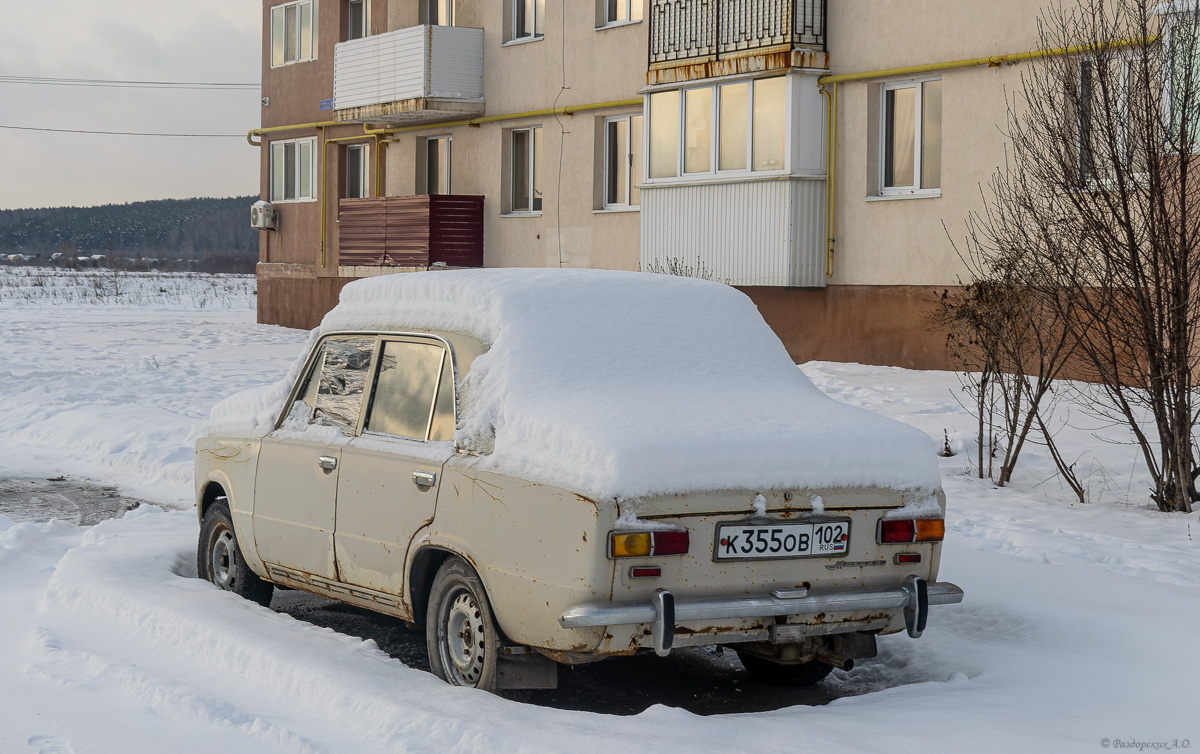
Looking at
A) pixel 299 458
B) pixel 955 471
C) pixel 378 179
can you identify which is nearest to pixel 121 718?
pixel 299 458

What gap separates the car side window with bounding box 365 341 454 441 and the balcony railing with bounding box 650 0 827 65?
14846 millimetres

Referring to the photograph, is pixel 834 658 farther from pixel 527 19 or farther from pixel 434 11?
pixel 434 11

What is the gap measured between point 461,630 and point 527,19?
2163 cm

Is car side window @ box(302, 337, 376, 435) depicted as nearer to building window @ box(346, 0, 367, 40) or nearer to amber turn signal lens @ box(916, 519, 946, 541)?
amber turn signal lens @ box(916, 519, 946, 541)

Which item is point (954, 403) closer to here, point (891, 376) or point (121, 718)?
point (891, 376)

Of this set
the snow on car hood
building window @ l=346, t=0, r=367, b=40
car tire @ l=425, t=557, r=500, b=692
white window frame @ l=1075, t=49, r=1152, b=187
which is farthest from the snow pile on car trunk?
building window @ l=346, t=0, r=367, b=40

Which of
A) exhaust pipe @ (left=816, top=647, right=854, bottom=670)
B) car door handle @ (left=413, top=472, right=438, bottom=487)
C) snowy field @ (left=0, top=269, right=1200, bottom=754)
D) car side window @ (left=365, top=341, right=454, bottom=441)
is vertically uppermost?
car side window @ (left=365, top=341, right=454, bottom=441)

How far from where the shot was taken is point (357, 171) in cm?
3045

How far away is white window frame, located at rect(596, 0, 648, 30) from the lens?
22.8 metres

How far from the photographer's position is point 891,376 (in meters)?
17.8

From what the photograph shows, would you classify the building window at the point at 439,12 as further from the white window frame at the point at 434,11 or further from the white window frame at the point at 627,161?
the white window frame at the point at 627,161

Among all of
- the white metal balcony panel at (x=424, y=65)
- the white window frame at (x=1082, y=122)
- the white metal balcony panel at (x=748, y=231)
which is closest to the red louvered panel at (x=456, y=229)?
the white metal balcony panel at (x=424, y=65)

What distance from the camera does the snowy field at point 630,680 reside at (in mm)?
4414

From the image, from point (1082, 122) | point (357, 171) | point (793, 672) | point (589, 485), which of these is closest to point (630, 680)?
point (793, 672)
